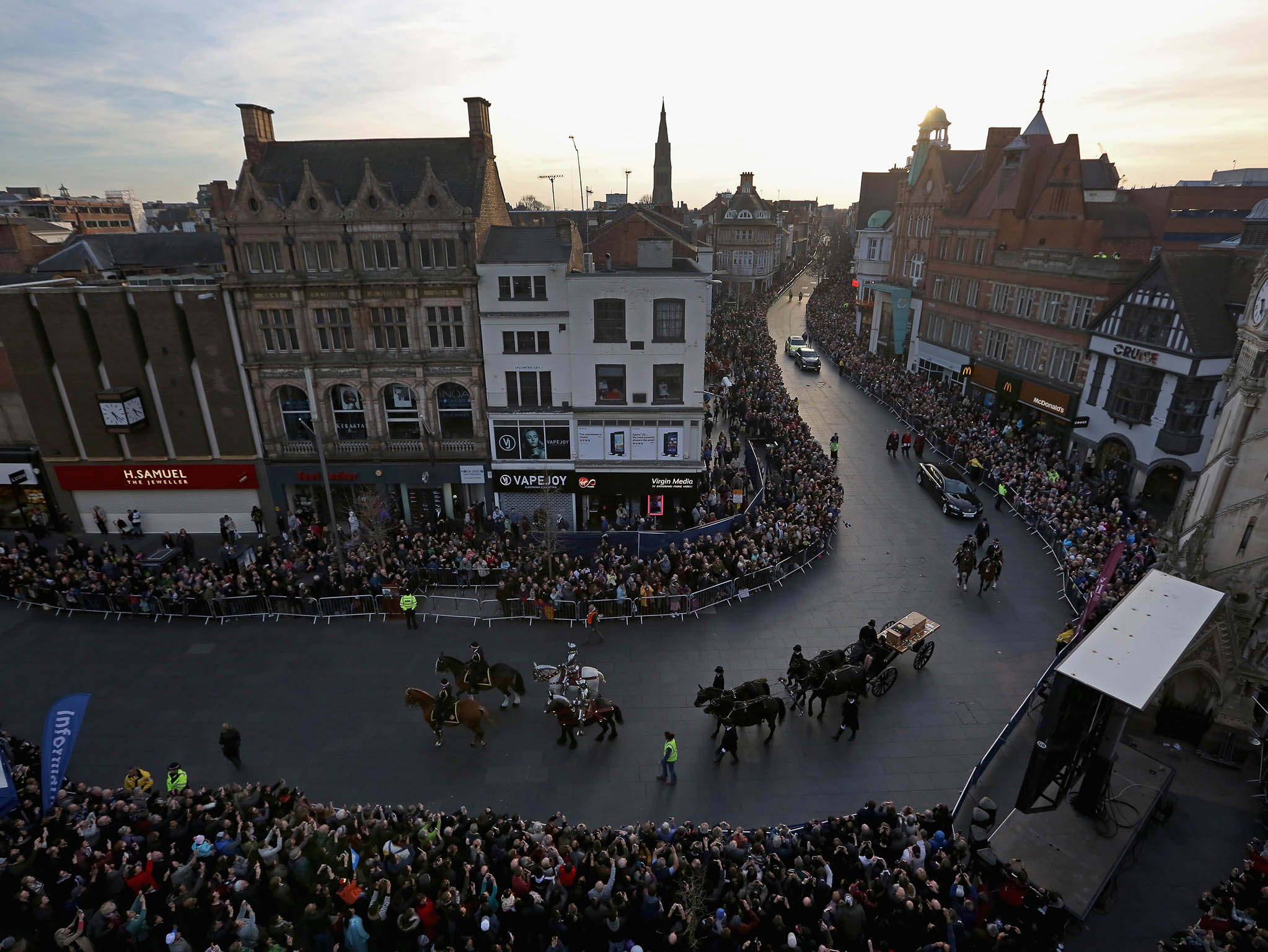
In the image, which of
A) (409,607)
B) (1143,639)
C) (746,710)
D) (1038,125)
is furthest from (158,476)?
(1038,125)

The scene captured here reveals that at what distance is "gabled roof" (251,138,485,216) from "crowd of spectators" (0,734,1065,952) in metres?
24.5

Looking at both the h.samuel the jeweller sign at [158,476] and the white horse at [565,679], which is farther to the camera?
the h.samuel the jeweller sign at [158,476]

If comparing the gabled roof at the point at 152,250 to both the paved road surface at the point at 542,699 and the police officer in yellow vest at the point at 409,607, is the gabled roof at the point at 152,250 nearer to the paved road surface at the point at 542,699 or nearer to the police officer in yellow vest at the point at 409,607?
the paved road surface at the point at 542,699

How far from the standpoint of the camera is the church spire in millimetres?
111250

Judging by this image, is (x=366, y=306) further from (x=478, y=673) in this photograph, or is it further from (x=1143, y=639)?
(x=1143, y=639)

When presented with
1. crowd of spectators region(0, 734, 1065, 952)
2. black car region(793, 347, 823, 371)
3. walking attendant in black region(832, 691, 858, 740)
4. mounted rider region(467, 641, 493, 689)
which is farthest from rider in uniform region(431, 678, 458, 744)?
black car region(793, 347, 823, 371)

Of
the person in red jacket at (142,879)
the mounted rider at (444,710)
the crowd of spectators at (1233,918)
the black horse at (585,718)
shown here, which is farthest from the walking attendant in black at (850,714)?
the person in red jacket at (142,879)

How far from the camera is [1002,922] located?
40.5 feet

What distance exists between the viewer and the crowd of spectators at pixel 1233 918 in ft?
36.3

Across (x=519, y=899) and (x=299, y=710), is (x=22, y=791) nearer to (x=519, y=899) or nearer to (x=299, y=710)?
(x=299, y=710)

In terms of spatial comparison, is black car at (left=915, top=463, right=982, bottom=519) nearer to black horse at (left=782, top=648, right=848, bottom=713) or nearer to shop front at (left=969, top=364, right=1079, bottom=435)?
shop front at (left=969, top=364, right=1079, bottom=435)

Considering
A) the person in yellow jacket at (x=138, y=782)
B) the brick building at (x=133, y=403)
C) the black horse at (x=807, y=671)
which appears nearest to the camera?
the person in yellow jacket at (x=138, y=782)

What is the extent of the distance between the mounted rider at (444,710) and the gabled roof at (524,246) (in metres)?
18.5

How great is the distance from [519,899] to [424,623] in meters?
12.8
